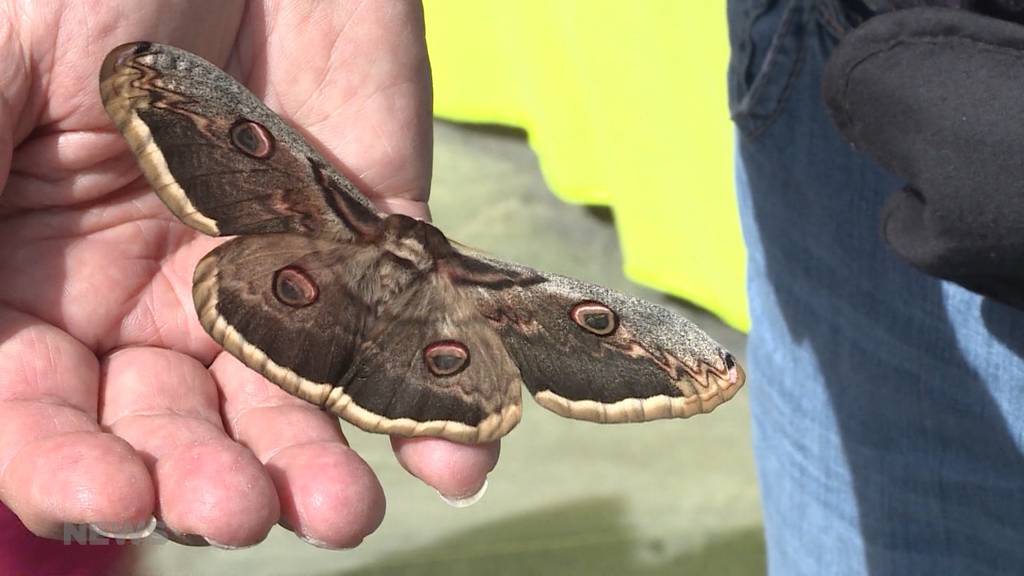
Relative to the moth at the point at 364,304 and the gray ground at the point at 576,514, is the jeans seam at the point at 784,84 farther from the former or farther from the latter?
the gray ground at the point at 576,514

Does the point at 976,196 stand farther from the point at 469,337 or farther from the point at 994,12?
the point at 469,337

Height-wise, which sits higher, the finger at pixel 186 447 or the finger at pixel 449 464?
the finger at pixel 186 447

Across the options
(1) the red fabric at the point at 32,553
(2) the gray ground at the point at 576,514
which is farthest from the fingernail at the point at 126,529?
(2) the gray ground at the point at 576,514

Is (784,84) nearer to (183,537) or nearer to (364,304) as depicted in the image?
(364,304)

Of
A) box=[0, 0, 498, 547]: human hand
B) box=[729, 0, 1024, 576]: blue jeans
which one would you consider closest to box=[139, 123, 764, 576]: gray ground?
box=[729, 0, 1024, 576]: blue jeans

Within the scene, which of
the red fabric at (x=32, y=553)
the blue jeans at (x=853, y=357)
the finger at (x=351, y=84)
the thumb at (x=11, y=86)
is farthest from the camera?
the red fabric at (x=32, y=553)

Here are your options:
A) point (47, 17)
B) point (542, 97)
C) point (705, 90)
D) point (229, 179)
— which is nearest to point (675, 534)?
point (705, 90)
